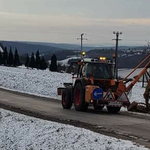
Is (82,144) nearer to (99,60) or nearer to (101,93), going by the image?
(101,93)

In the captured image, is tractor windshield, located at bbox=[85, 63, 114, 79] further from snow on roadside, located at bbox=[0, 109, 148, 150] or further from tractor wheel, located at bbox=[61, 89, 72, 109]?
snow on roadside, located at bbox=[0, 109, 148, 150]

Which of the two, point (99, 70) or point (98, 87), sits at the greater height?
point (99, 70)

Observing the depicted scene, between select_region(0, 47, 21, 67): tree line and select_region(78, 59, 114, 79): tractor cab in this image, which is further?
select_region(0, 47, 21, 67): tree line

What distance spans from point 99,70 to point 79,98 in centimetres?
154

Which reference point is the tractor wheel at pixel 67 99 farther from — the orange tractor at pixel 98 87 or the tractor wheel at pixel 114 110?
the tractor wheel at pixel 114 110

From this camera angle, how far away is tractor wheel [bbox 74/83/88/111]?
55.6ft

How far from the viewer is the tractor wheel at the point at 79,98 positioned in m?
16.9

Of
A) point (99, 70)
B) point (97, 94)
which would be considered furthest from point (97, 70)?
point (97, 94)

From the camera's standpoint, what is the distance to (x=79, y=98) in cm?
1748

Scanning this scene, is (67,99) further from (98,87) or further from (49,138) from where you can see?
(49,138)

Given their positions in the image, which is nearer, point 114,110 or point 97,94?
point 97,94

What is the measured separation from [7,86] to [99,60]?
15866 mm

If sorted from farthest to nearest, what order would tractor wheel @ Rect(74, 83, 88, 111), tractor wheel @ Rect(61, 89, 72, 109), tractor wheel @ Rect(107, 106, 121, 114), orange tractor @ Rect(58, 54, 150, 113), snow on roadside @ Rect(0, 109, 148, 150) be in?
tractor wheel @ Rect(61, 89, 72, 109)
tractor wheel @ Rect(107, 106, 121, 114)
tractor wheel @ Rect(74, 83, 88, 111)
orange tractor @ Rect(58, 54, 150, 113)
snow on roadside @ Rect(0, 109, 148, 150)

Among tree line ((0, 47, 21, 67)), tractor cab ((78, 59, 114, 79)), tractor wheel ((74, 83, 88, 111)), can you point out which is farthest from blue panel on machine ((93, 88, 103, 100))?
tree line ((0, 47, 21, 67))
